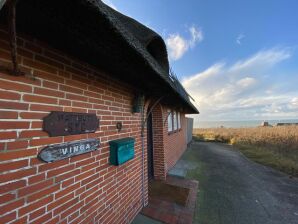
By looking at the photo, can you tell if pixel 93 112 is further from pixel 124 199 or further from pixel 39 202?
pixel 124 199

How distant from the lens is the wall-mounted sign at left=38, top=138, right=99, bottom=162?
5.29ft

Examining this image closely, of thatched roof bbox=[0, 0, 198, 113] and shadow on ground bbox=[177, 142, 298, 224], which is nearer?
thatched roof bbox=[0, 0, 198, 113]

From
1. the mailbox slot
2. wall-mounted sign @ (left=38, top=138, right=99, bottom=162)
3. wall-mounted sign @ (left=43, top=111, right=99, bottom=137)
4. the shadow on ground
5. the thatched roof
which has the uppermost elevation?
the thatched roof

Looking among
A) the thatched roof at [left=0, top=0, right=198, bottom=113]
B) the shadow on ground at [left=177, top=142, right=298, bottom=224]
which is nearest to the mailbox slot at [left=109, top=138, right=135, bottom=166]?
the thatched roof at [left=0, top=0, right=198, bottom=113]

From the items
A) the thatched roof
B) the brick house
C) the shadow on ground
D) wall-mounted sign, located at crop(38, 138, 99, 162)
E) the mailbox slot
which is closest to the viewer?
the thatched roof

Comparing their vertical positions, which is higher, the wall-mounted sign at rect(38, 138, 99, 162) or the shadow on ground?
the wall-mounted sign at rect(38, 138, 99, 162)

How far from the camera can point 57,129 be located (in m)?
1.74

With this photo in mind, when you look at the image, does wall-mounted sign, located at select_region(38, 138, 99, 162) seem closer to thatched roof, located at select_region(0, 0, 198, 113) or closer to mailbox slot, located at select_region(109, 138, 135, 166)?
mailbox slot, located at select_region(109, 138, 135, 166)

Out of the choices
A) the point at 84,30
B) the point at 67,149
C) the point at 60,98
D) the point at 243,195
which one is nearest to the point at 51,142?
the point at 67,149

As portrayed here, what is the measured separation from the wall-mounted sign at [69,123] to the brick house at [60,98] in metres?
0.05

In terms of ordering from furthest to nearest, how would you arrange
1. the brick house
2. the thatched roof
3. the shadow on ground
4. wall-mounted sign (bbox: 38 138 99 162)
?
the shadow on ground
wall-mounted sign (bbox: 38 138 99 162)
the brick house
the thatched roof

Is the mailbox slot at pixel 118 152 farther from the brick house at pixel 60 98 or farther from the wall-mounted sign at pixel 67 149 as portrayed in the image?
the wall-mounted sign at pixel 67 149

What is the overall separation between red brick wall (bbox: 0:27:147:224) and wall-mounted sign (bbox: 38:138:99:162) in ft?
0.17

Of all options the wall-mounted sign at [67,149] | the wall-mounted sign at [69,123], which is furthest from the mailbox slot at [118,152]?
the wall-mounted sign at [69,123]
